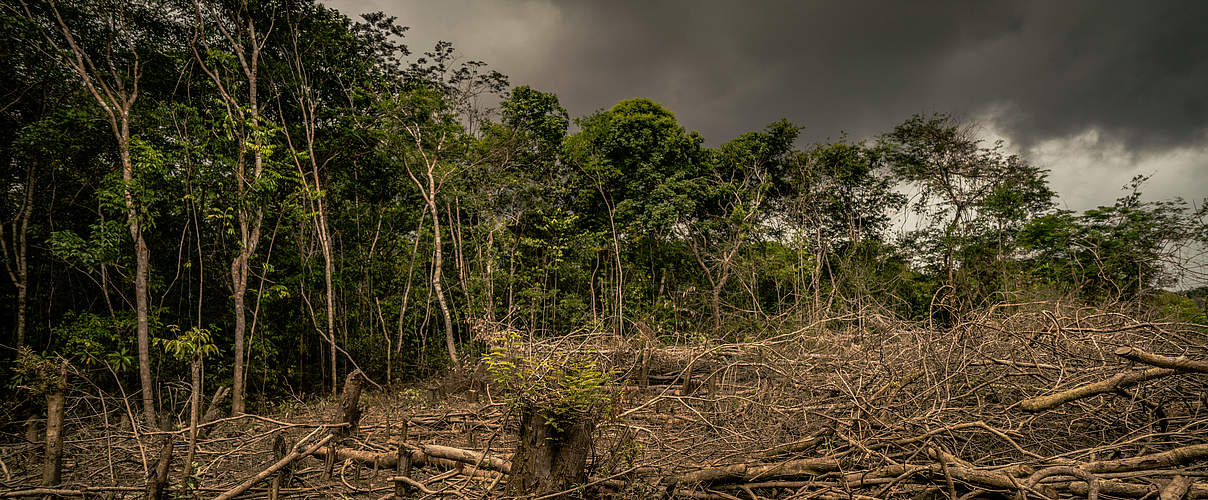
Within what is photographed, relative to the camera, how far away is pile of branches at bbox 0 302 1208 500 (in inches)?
85.5

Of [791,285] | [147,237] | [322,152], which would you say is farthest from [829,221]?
[147,237]

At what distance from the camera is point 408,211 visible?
10617 mm

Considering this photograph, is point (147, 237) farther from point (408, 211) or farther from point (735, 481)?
point (735, 481)

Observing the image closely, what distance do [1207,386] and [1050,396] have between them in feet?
3.18

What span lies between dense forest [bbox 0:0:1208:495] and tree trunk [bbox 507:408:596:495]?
1482mm

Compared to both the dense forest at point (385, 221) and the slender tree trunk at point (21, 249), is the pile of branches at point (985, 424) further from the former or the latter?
the slender tree trunk at point (21, 249)

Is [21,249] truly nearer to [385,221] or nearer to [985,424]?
[385,221]

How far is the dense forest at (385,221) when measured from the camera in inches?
248

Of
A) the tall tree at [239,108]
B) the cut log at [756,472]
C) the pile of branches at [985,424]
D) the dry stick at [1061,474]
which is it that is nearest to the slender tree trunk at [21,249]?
the tall tree at [239,108]

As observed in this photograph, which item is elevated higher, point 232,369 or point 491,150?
point 491,150

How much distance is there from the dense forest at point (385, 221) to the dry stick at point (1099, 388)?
2.56ft

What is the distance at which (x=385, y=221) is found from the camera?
10.7m

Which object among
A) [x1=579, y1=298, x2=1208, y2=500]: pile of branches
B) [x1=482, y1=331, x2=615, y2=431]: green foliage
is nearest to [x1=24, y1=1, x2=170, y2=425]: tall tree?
[x1=482, y1=331, x2=615, y2=431]: green foliage

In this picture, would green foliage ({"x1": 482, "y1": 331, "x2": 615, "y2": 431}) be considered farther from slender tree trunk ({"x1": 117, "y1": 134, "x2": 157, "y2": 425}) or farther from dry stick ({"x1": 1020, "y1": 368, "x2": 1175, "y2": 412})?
slender tree trunk ({"x1": 117, "y1": 134, "x2": 157, "y2": 425})
